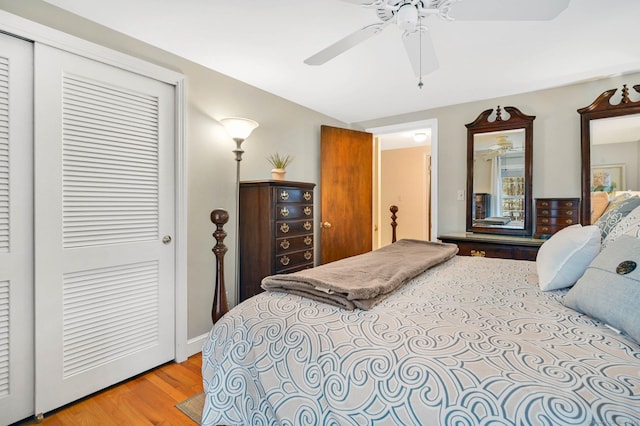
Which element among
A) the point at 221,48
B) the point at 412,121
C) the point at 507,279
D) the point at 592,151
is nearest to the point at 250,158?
the point at 221,48

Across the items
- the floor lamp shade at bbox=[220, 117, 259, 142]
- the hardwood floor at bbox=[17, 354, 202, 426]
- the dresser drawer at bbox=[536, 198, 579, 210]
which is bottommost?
the hardwood floor at bbox=[17, 354, 202, 426]

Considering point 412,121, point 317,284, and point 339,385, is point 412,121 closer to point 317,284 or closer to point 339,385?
point 317,284

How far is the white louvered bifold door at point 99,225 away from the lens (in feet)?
5.61

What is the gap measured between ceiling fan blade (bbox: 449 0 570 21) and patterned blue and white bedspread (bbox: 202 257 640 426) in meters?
1.21

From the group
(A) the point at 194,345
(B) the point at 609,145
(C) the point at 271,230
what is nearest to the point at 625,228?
Result: (B) the point at 609,145

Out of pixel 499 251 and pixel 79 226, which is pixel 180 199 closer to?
pixel 79 226

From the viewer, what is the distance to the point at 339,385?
793mm

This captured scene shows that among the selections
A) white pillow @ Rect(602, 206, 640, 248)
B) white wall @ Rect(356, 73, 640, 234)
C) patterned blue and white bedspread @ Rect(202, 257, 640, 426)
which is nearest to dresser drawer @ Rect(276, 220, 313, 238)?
patterned blue and white bedspread @ Rect(202, 257, 640, 426)

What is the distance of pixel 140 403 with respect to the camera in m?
1.81

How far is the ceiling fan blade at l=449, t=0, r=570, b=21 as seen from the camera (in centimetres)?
134

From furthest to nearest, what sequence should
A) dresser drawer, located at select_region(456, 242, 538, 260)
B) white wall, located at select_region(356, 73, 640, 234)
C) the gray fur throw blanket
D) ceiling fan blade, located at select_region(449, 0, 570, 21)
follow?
white wall, located at select_region(356, 73, 640, 234), dresser drawer, located at select_region(456, 242, 538, 260), ceiling fan blade, located at select_region(449, 0, 570, 21), the gray fur throw blanket

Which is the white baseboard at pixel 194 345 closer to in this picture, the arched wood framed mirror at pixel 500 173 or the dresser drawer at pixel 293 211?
the dresser drawer at pixel 293 211

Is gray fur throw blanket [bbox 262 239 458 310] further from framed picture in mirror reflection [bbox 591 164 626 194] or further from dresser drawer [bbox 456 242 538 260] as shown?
framed picture in mirror reflection [bbox 591 164 626 194]

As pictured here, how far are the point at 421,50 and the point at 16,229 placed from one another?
2392 mm
